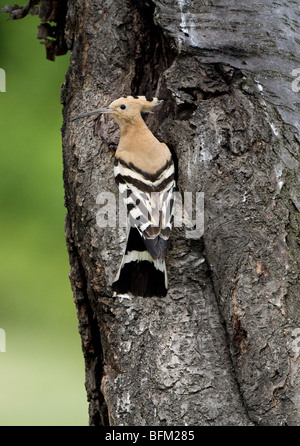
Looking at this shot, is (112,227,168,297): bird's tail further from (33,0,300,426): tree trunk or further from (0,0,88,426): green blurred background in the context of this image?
(0,0,88,426): green blurred background

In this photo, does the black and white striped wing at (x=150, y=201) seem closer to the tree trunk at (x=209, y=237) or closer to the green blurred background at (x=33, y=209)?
the tree trunk at (x=209, y=237)

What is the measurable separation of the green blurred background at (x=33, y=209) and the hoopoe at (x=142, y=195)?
192cm

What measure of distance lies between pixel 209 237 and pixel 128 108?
0.54 meters

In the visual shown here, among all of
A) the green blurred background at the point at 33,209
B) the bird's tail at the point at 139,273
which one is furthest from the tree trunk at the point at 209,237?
the green blurred background at the point at 33,209

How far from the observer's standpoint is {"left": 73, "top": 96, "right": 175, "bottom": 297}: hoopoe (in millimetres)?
→ 2555

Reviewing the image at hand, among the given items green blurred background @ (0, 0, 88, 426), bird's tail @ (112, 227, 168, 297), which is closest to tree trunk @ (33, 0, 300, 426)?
bird's tail @ (112, 227, 168, 297)

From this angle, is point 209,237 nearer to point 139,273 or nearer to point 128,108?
point 139,273

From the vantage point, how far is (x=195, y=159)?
263 cm

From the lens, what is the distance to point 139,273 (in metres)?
2.58

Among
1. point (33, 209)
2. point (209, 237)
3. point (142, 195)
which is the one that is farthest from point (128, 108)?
point (33, 209)

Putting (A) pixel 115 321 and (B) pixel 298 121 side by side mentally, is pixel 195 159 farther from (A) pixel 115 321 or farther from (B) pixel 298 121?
(A) pixel 115 321

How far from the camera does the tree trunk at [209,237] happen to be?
2457mm

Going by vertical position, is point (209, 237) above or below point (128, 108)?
below

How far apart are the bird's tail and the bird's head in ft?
1.33
